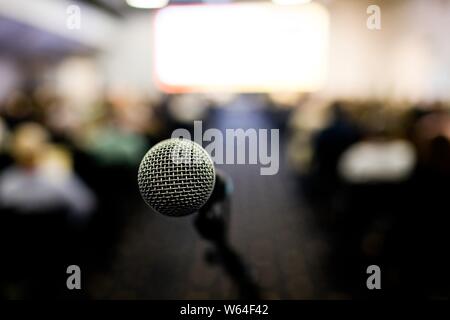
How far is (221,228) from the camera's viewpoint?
2.88 ft

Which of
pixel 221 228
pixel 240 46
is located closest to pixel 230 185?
pixel 221 228

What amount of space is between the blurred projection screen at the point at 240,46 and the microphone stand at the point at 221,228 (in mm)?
678

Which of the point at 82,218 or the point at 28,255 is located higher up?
the point at 82,218

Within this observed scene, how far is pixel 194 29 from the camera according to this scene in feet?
4.44

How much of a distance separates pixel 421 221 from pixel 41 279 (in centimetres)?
197

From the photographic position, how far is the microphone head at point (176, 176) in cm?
75

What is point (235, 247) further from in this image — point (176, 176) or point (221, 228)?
point (176, 176)

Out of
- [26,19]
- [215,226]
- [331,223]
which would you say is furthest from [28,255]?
[26,19]

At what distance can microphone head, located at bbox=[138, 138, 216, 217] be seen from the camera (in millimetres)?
753

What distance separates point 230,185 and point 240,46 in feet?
3.00

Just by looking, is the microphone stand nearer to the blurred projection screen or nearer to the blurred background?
the blurred background

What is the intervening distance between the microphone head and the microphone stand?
7cm

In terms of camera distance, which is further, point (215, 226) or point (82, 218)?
point (82, 218)

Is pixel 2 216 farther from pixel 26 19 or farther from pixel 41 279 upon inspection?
pixel 26 19
